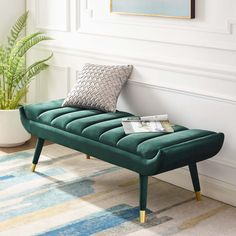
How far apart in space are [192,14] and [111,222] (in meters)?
1.32

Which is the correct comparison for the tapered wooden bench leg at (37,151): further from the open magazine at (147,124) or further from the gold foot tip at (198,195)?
the gold foot tip at (198,195)

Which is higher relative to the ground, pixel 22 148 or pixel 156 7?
pixel 156 7

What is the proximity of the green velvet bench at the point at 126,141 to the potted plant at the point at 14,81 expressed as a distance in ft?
2.04

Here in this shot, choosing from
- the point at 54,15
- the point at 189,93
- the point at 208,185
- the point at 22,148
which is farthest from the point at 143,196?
the point at 54,15

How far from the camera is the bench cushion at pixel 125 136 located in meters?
3.05

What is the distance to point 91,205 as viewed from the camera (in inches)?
131

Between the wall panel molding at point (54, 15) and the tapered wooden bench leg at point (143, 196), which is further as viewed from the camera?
the wall panel molding at point (54, 15)

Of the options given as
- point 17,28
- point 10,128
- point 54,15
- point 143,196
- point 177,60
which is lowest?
point 143,196

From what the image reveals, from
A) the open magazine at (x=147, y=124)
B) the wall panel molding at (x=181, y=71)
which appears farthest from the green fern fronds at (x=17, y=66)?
the open magazine at (x=147, y=124)

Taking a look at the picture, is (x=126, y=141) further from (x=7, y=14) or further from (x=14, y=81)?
(x=7, y=14)

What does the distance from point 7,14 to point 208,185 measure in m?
2.23

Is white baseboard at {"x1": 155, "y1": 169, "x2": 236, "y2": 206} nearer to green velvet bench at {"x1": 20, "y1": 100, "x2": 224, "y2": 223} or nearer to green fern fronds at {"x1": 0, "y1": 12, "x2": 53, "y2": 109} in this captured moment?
green velvet bench at {"x1": 20, "y1": 100, "x2": 224, "y2": 223}

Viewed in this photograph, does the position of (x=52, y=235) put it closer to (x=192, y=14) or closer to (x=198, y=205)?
(x=198, y=205)

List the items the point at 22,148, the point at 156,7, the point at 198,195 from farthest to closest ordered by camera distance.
Answer: the point at 22,148
the point at 156,7
the point at 198,195
